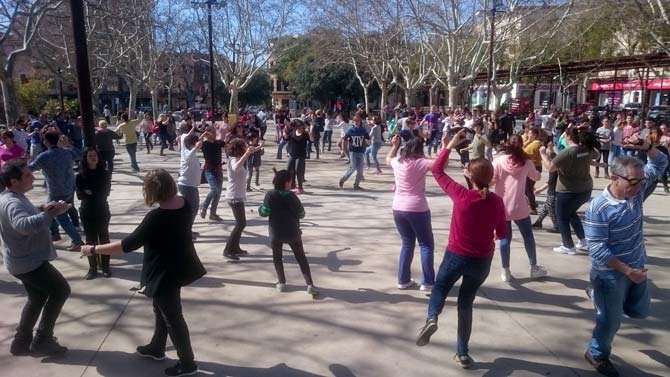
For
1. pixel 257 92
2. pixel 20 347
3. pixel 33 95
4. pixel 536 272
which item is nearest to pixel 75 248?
pixel 20 347

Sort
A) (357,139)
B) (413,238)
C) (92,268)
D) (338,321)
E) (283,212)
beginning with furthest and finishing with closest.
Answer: (357,139)
(92,268)
(413,238)
(283,212)
(338,321)

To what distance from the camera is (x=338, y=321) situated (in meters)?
4.50

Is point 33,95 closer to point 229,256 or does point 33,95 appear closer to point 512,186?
point 229,256

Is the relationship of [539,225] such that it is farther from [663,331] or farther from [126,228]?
[126,228]

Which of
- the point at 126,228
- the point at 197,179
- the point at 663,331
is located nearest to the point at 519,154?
the point at 663,331

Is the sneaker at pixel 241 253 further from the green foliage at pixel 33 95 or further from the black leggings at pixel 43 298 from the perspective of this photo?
the green foliage at pixel 33 95

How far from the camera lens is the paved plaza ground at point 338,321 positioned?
375 cm

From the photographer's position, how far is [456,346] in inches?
158

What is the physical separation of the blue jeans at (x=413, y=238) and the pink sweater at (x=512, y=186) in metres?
0.96

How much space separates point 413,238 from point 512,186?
4.01 ft

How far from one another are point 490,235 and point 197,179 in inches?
176

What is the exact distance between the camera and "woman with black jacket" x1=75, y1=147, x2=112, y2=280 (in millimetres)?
5476

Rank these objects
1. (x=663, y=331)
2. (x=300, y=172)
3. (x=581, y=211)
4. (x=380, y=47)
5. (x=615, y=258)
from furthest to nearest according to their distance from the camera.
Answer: (x=380, y=47) → (x=300, y=172) → (x=581, y=211) → (x=663, y=331) → (x=615, y=258)

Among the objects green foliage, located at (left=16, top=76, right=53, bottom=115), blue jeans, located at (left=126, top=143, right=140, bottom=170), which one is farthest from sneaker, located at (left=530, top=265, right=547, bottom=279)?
green foliage, located at (left=16, top=76, right=53, bottom=115)
